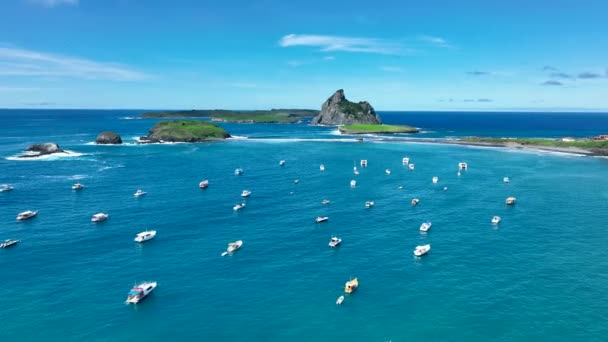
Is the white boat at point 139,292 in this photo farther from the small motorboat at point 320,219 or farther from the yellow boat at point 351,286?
the small motorboat at point 320,219

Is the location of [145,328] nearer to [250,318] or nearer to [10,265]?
[250,318]

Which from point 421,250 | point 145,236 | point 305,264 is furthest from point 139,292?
point 421,250

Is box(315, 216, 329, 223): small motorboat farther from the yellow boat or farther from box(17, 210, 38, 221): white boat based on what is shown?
box(17, 210, 38, 221): white boat

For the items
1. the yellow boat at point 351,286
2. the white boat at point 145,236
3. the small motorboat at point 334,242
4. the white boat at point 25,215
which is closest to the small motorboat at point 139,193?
the white boat at point 25,215

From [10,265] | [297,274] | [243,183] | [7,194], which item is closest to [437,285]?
[297,274]

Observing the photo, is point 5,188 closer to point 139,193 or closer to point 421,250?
point 139,193

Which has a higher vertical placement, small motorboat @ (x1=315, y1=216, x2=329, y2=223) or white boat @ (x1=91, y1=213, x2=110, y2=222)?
small motorboat @ (x1=315, y1=216, x2=329, y2=223)

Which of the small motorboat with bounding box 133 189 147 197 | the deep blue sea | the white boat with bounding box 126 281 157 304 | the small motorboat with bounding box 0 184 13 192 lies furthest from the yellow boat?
the small motorboat with bounding box 0 184 13 192
